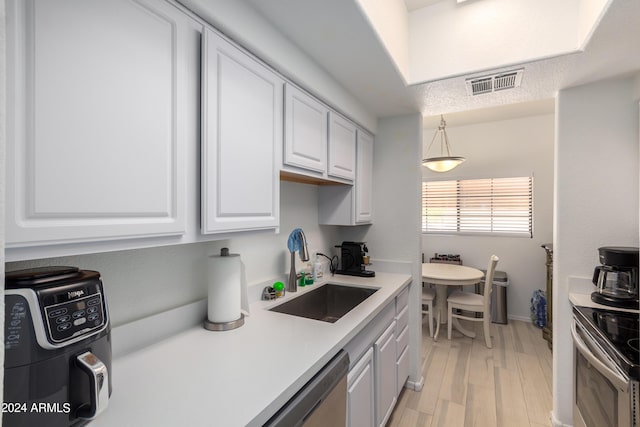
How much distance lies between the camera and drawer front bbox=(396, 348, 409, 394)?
2.14m

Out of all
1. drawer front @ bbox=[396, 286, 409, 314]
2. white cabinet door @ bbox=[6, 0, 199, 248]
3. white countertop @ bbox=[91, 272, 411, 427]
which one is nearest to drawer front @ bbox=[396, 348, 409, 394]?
drawer front @ bbox=[396, 286, 409, 314]

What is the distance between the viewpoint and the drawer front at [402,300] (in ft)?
7.06

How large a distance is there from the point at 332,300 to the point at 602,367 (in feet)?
4.78

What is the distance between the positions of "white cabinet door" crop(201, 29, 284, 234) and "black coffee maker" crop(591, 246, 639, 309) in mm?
1898

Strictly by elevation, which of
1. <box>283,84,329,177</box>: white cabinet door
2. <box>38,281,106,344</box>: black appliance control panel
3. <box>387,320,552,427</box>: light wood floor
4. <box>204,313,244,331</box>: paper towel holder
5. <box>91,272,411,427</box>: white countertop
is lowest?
<box>387,320,552,427</box>: light wood floor

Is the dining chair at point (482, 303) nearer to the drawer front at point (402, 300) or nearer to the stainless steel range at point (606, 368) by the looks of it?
the drawer front at point (402, 300)

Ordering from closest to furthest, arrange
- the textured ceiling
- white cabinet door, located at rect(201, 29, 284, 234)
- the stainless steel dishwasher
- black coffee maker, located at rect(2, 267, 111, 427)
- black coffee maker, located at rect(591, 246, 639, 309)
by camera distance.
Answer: black coffee maker, located at rect(2, 267, 111, 427) < the stainless steel dishwasher < white cabinet door, located at rect(201, 29, 284, 234) < the textured ceiling < black coffee maker, located at rect(591, 246, 639, 309)

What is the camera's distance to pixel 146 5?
0.86 metres

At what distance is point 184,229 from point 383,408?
5.43 ft

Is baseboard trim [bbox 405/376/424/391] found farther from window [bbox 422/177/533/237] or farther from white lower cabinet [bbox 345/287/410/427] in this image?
window [bbox 422/177/533/237]

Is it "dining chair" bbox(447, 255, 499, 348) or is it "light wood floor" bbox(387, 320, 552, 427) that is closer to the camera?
"light wood floor" bbox(387, 320, 552, 427)

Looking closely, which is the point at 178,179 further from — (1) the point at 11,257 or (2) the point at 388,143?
(2) the point at 388,143

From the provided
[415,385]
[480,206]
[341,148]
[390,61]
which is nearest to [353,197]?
[341,148]

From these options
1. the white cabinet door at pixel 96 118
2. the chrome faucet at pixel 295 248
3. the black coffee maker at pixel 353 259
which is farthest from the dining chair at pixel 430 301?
the white cabinet door at pixel 96 118
